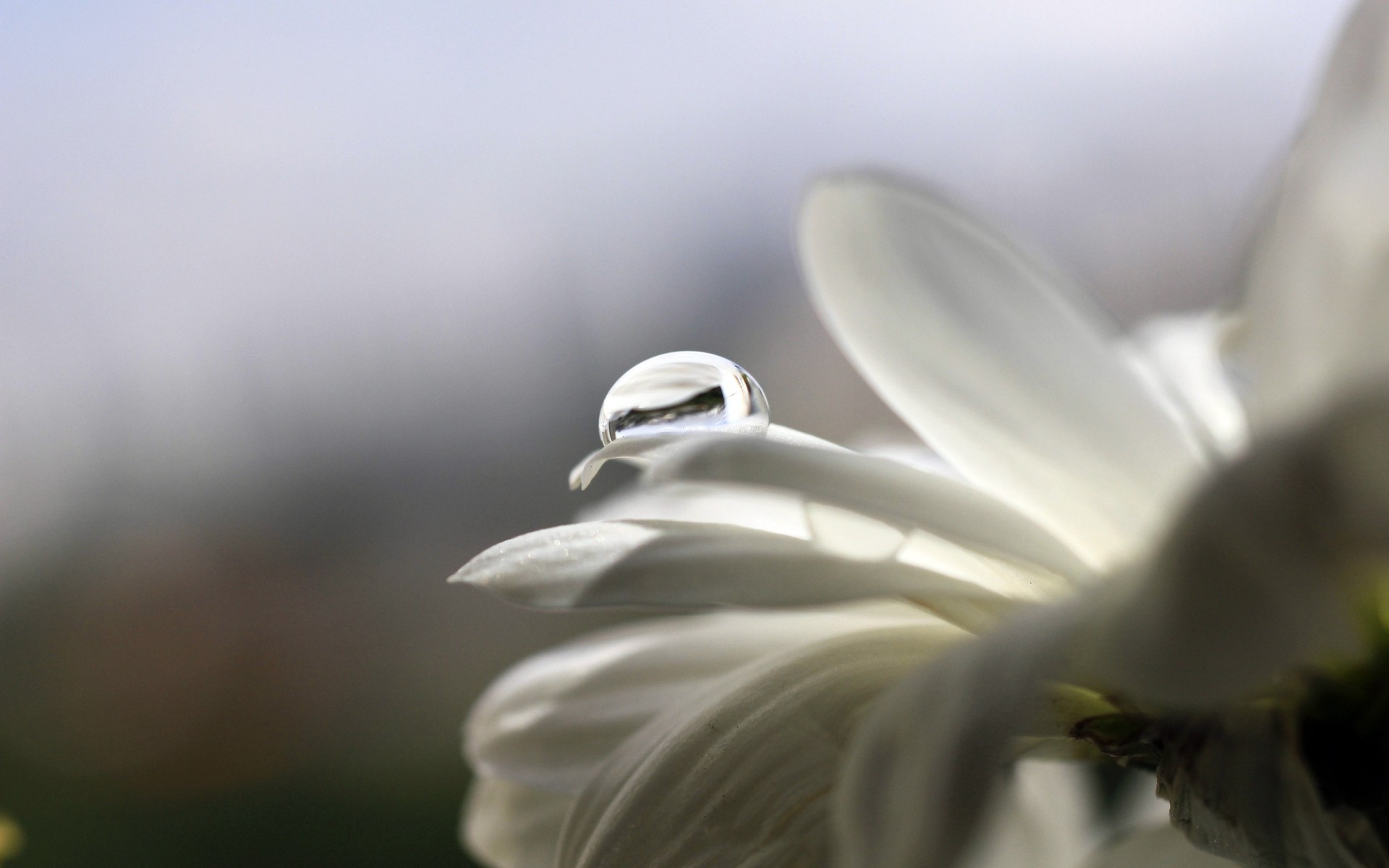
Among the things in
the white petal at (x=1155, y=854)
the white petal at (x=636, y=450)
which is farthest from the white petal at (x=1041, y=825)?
the white petal at (x=636, y=450)

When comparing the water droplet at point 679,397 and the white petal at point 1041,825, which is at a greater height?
the water droplet at point 679,397

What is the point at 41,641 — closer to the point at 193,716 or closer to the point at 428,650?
the point at 193,716

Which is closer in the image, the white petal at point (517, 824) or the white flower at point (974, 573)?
the white flower at point (974, 573)

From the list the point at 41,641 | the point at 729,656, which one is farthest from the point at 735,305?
the point at 729,656

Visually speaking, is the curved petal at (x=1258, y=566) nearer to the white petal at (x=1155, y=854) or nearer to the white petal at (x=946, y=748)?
the white petal at (x=946, y=748)

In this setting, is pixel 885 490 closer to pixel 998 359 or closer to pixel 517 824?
pixel 998 359

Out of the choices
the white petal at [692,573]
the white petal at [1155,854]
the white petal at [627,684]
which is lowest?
the white petal at [1155,854]
